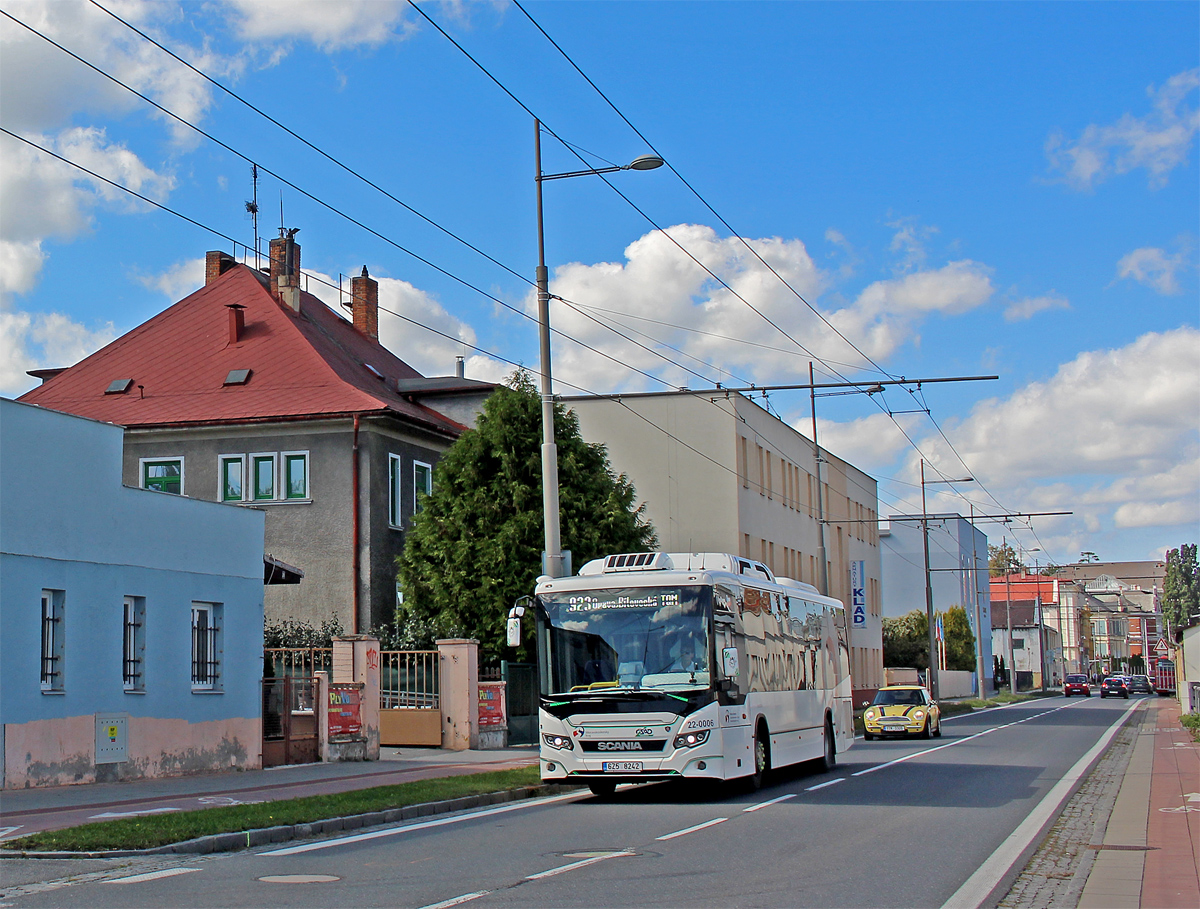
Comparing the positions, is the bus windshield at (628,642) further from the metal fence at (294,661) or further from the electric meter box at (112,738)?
the metal fence at (294,661)

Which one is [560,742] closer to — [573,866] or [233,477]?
[573,866]

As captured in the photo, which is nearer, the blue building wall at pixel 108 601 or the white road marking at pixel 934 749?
the blue building wall at pixel 108 601

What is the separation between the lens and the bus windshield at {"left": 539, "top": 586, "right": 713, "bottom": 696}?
17.2 metres

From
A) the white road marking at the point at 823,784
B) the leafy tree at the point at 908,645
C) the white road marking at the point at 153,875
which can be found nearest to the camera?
→ the white road marking at the point at 153,875

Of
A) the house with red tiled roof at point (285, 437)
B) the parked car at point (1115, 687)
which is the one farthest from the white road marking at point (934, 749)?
the parked car at point (1115, 687)

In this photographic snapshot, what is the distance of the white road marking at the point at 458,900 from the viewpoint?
9.06 metres

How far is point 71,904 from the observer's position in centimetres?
916

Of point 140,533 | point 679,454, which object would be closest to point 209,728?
point 140,533

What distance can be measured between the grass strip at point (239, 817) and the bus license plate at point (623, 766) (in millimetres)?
1561

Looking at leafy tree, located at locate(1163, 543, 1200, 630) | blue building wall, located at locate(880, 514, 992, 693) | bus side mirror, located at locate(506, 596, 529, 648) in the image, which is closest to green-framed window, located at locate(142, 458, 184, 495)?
bus side mirror, located at locate(506, 596, 529, 648)

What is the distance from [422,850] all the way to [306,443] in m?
26.1

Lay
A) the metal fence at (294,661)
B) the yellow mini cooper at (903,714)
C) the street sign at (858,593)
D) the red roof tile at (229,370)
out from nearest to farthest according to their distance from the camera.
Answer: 1. the metal fence at (294,661)
2. the yellow mini cooper at (903,714)
3. the red roof tile at (229,370)
4. the street sign at (858,593)

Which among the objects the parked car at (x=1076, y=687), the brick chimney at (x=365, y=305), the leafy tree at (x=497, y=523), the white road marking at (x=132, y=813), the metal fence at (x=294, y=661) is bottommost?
the parked car at (x=1076, y=687)

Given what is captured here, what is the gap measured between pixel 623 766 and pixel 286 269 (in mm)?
30419
